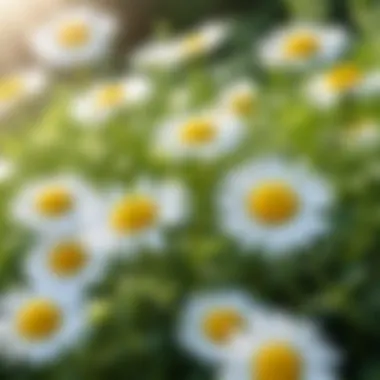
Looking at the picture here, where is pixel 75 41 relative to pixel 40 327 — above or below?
above

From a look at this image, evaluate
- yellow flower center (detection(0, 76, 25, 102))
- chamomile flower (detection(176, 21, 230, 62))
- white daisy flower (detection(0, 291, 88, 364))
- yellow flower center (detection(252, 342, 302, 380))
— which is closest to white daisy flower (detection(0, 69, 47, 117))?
yellow flower center (detection(0, 76, 25, 102))

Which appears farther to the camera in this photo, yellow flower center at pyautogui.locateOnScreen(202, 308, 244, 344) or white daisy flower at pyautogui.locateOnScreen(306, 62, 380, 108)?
white daisy flower at pyautogui.locateOnScreen(306, 62, 380, 108)

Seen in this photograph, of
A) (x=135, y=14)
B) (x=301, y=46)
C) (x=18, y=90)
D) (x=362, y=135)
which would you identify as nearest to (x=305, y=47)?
(x=301, y=46)

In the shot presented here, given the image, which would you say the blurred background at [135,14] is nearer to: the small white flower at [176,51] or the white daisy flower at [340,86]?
the small white flower at [176,51]

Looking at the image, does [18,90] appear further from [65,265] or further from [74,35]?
[65,265]

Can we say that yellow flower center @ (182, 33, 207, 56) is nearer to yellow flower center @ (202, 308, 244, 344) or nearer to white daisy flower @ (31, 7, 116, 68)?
white daisy flower @ (31, 7, 116, 68)

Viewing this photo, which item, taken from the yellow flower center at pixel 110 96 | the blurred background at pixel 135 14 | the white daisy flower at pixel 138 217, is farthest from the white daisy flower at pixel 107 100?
the blurred background at pixel 135 14

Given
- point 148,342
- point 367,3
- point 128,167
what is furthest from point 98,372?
point 367,3
